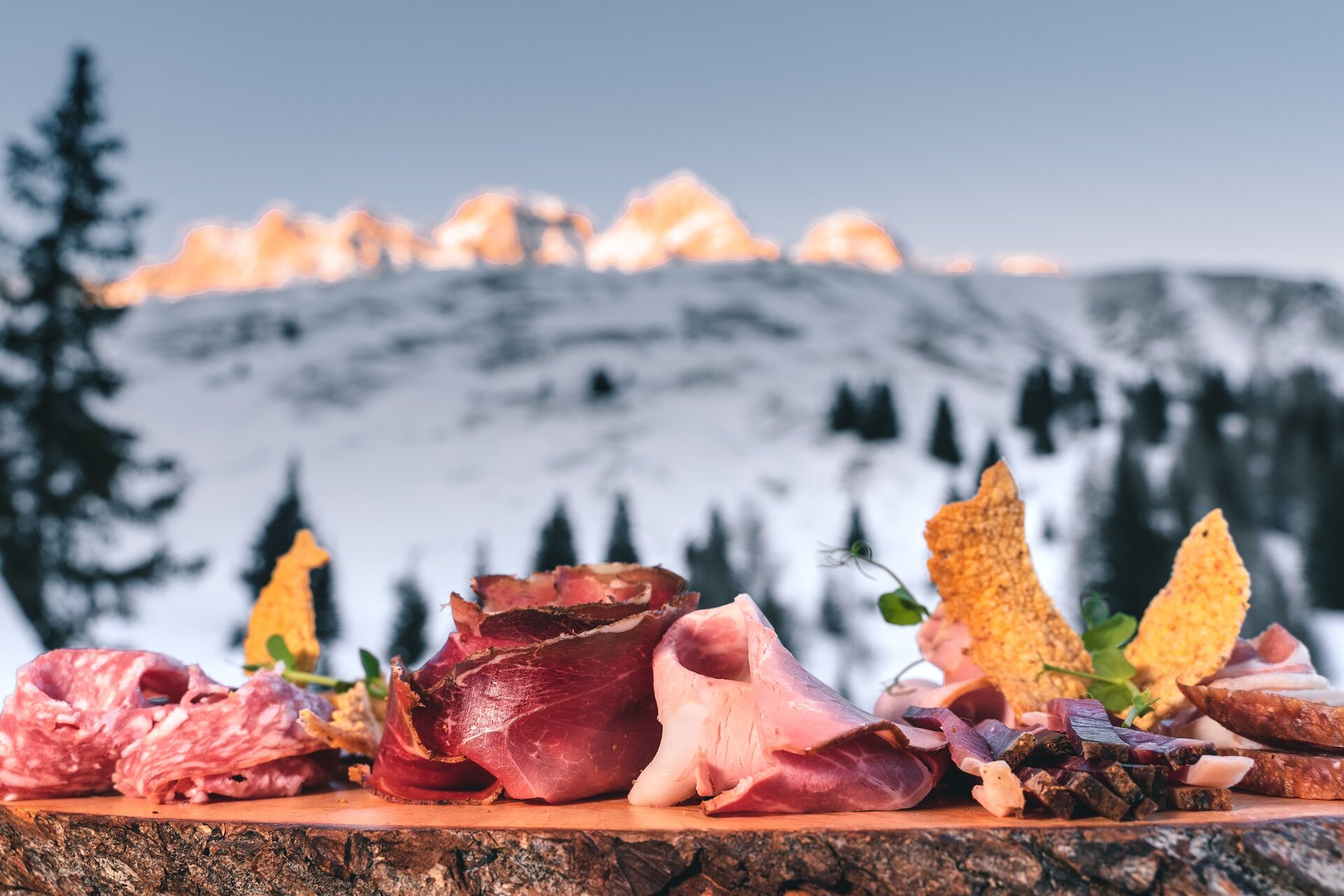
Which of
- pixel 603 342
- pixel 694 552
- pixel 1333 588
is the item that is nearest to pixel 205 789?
pixel 694 552

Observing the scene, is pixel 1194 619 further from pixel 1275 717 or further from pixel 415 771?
pixel 415 771

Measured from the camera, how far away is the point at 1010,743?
119 cm

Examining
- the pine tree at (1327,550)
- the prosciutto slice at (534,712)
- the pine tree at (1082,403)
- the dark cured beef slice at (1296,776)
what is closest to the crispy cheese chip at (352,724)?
the prosciutto slice at (534,712)

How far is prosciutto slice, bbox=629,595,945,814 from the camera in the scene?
1155 mm

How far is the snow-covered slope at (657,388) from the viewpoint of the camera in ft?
32.1

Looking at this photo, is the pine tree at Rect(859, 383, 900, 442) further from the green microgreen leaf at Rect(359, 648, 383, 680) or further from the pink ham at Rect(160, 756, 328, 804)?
the pink ham at Rect(160, 756, 328, 804)

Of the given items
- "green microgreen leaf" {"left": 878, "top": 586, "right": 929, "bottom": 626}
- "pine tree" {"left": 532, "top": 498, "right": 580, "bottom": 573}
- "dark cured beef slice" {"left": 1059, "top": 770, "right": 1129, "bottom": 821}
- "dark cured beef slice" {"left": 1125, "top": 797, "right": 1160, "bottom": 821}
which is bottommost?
"pine tree" {"left": 532, "top": 498, "right": 580, "bottom": 573}

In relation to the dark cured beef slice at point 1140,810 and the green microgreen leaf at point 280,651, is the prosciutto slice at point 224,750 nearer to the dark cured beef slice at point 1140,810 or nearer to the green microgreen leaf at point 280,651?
the green microgreen leaf at point 280,651

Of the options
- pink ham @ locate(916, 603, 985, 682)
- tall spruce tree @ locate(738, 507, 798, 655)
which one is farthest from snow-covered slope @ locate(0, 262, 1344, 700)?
pink ham @ locate(916, 603, 985, 682)

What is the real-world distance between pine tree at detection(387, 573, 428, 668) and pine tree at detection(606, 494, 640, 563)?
1669 millimetres

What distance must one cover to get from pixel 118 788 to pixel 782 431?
10.3 m

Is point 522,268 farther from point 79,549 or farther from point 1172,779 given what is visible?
point 1172,779

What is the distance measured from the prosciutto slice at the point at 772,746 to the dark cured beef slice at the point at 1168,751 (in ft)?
0.77

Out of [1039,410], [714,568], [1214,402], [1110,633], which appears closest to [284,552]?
[714,568]
